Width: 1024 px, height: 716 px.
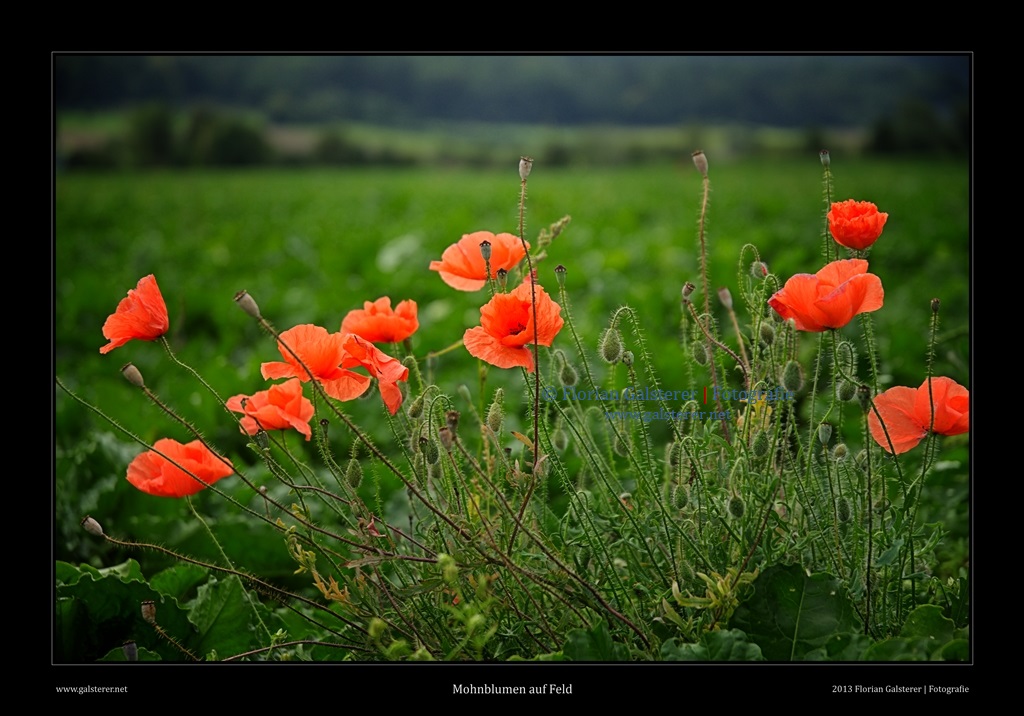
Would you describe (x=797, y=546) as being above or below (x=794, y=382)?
below

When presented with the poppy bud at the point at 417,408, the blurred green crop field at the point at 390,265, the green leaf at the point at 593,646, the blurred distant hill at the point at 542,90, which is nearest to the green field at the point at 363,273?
the blurred green crop field at the point at 390,265

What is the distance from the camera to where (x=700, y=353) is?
1511 millimetres

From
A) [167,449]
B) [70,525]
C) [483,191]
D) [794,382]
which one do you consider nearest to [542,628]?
[794,382]

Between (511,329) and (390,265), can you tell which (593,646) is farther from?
(390,265)

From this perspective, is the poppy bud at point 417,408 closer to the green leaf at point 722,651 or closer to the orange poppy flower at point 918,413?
the green leaf at point 722,651

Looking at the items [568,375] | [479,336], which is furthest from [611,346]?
[479,336]

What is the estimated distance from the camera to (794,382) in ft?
4.16

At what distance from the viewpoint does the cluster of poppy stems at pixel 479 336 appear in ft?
4.05

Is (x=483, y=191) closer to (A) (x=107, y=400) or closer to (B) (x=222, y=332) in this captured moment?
(B) (x=222, y=332)

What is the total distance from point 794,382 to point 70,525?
5.76 ft

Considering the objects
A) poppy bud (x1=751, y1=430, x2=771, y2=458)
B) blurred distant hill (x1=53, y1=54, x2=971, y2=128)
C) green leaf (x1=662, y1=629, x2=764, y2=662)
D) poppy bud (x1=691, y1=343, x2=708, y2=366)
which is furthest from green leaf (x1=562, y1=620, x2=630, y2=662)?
blurred distant hill (x1=53, y1=54, x2=971, y2=128)

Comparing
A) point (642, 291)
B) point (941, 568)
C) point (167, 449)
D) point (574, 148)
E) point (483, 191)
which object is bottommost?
point (941, 568)

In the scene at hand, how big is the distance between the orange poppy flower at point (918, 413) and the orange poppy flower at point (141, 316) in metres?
1.05

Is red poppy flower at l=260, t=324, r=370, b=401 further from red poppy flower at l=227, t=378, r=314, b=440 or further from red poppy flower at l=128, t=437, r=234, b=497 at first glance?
red poppy flower at l=128, t=437, r=234, b=497
